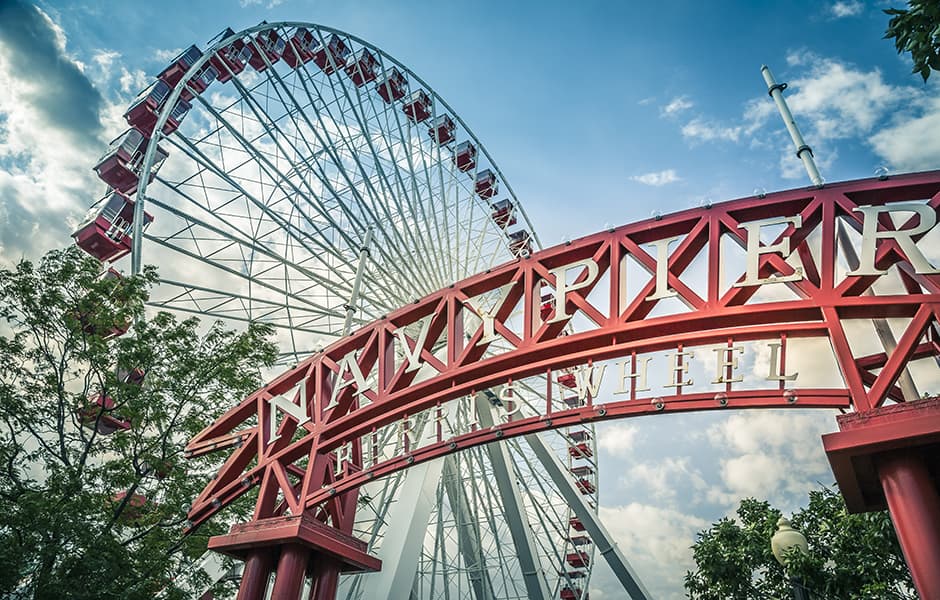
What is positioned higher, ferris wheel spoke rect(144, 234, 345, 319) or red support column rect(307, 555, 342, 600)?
ferris wheel spoke rect(144, 234, 345, 319)

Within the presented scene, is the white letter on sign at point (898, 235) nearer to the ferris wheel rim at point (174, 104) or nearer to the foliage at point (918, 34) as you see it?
the foliage at point (918, 34)

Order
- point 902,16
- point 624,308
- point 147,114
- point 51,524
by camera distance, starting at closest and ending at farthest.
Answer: point 902,16
point 624,308
point 51,524
point 147,114

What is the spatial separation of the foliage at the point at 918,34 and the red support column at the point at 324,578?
→ 9364mm

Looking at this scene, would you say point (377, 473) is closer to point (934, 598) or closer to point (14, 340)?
point (934, 598)

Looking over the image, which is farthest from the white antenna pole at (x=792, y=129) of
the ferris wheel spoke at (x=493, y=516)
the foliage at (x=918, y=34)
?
the ferris wheel spoke at (x=493, y=516)

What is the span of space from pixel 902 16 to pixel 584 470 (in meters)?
27.0

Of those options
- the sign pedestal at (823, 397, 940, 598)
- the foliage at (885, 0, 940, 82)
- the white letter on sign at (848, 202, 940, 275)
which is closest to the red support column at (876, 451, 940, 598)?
the sign pedestal at (823, 397, 940, 598)

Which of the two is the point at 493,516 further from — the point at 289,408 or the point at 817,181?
the point at 817,181

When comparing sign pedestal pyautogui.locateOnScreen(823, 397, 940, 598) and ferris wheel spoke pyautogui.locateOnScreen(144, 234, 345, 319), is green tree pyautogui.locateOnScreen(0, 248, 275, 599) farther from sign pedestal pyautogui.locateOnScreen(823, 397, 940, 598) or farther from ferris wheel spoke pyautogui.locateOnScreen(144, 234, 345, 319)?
sign pedestal pyautogui.locateOnScreen(823, 397, 940, 598)

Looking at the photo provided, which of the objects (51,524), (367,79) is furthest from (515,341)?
(367,79)

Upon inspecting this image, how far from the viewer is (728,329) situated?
7.90 metres

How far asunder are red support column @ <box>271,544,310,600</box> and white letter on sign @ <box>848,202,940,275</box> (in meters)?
7.80

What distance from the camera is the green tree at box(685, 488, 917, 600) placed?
13.2m

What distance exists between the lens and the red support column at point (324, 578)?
9.47 m
